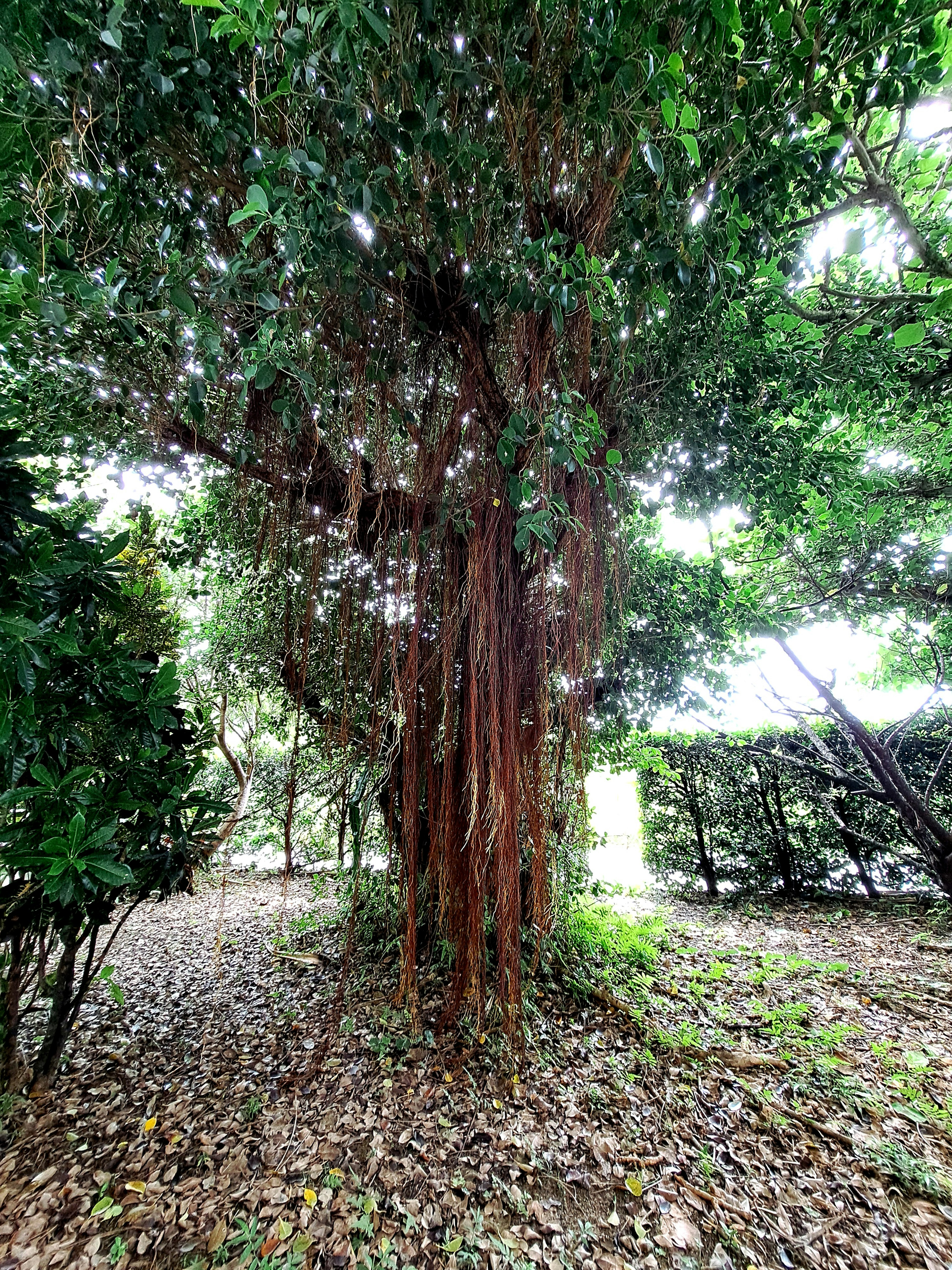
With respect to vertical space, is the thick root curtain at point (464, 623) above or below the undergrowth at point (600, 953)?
above

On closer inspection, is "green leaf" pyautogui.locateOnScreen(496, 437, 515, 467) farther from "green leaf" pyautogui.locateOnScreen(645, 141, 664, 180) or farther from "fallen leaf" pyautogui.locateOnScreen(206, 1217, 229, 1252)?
"fallen leaf" pyautogui.locateOnScreen(206, 1217, 229, 1252)

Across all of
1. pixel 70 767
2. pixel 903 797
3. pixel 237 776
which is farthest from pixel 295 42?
pixel 903 797

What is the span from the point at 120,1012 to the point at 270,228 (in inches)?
120

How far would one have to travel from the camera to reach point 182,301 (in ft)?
3.11

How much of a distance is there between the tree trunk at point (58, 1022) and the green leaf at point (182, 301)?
6.00 ft

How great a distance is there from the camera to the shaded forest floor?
1.18 meters

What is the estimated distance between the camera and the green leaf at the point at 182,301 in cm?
94

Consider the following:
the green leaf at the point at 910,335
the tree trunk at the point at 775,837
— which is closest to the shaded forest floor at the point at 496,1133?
the tree trunk at the point at 775,837

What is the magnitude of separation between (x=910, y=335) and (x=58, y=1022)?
3313 millimetres

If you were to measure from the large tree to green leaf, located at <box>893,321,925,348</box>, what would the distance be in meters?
0.45

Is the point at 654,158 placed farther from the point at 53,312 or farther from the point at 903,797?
the point at 903,797

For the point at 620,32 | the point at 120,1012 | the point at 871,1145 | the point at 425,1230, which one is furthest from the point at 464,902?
the point at 620,32

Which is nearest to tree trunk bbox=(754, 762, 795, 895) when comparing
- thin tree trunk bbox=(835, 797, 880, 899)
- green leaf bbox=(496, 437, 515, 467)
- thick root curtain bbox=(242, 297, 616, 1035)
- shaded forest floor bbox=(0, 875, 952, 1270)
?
thin tree trunk bbox=(835, 797, 880, 899)

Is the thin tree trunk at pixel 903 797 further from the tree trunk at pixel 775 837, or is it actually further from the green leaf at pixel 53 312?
the green leaf at pixel 53 312
